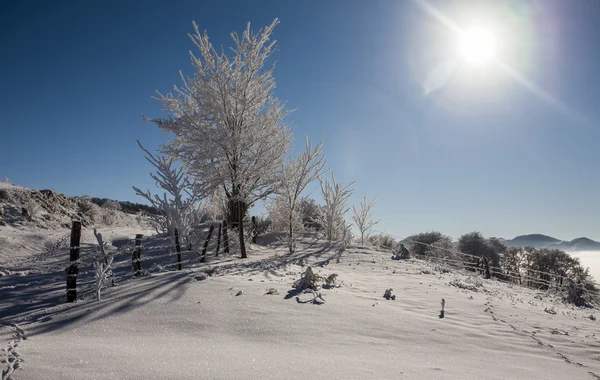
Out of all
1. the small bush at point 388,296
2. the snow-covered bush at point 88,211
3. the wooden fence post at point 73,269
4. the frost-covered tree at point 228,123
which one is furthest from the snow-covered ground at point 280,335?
the snow-covered bush at point 88,211

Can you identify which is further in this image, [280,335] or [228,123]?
[228,123]

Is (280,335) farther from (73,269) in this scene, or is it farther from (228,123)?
(228,123)

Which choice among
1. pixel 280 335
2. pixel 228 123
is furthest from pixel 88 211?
pixel 280 335

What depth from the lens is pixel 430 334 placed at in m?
4.21

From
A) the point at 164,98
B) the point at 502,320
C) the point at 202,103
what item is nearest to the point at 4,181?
the point at 164,98

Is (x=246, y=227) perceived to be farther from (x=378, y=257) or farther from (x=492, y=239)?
(x=492, y=239)

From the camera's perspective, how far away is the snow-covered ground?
9.04ft

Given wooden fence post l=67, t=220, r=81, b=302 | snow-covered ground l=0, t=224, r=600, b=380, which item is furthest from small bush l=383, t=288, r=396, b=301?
wooden fence post l=67, t=220, r=81, b=302

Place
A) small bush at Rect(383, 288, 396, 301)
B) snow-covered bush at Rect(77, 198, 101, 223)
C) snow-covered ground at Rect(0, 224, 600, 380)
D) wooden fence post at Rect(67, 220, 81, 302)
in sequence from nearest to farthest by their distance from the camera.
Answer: snow-covered ground at Rect(0, 224, 600, 380)
wooden fence post at Rect(67, 220, 81, 302)
small bush at Rect(383, 288, 396, 301)
snow-covered bush at Rect(77, 198, 101, 223)

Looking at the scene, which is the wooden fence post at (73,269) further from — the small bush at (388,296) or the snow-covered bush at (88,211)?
the snow-covered bush at (88,211)

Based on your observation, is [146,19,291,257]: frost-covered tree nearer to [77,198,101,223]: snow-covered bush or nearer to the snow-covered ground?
the snow-covered ground

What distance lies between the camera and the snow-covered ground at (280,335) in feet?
9.04

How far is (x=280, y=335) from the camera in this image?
146 inches

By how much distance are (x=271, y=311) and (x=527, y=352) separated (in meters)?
3.35
